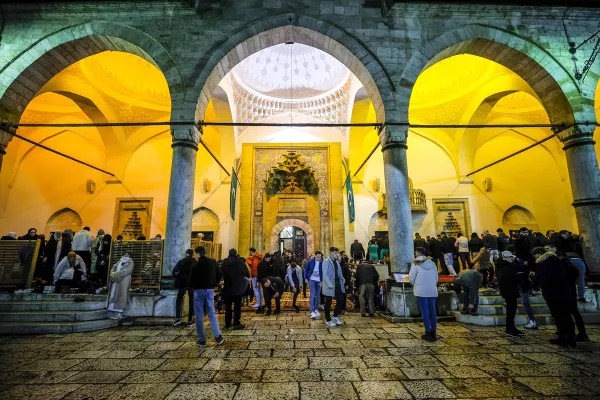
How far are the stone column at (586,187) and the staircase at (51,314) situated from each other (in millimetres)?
9008

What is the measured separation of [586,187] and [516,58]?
3094 mm

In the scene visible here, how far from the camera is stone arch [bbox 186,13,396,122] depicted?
6.28 meters

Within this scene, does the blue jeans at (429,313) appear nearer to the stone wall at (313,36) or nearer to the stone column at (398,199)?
the stone column at (398,199)

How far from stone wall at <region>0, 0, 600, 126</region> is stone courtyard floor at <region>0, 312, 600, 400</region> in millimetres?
4258

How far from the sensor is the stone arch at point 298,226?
484 inches

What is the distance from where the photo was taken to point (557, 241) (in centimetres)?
617

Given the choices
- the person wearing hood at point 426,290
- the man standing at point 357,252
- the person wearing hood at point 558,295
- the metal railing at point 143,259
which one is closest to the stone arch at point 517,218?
the man standing at point 357,252

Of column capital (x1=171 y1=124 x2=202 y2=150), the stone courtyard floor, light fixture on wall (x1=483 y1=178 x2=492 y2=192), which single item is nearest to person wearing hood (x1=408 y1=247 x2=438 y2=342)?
the stone courtyard floor

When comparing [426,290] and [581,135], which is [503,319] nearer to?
[426,290]

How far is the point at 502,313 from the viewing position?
5406mm

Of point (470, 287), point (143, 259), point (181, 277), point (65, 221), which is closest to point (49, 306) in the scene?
point (143, 259)

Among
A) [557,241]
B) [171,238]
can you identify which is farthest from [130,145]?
[557,241]

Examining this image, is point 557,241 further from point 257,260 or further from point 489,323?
point 257,260

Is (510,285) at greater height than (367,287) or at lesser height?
greater
